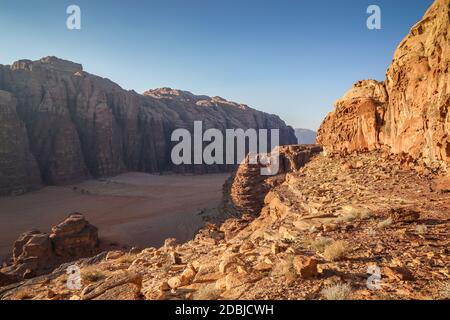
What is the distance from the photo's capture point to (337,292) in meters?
3.29

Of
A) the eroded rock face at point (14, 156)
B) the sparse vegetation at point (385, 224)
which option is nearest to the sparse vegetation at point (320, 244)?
the sparse vegetation at point (385, 224)

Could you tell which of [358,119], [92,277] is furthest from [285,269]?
[358,119]

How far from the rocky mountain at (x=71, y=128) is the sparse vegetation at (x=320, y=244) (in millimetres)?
34091

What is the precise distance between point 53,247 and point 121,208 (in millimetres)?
11866

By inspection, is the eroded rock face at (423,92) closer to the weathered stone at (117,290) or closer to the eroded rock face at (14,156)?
the weathered stone at (117,290)

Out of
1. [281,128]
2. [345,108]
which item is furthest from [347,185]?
[281,128]

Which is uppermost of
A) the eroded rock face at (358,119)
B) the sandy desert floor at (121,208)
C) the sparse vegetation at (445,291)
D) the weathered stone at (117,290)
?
the eroded rock face at (358,119)

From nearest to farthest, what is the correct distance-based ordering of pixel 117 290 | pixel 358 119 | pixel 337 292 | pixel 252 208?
pixel 337 292, pixel 117 290, pixel 358 119, pixel 252 208

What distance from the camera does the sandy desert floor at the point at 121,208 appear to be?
18906 mm

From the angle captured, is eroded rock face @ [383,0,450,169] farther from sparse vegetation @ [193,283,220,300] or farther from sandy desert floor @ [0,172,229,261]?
sandy desert floor @ [0,172,229,261]

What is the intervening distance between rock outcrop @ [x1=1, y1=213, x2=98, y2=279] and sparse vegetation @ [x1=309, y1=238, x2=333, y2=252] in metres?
13.2

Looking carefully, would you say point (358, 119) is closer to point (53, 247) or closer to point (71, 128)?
point (53, 247)

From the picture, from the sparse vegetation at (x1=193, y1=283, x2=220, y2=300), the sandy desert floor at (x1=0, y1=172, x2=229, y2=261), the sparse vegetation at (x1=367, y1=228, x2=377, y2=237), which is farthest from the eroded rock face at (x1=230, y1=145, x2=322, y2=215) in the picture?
the sparse vegetation at (x1=193, y1=283, x2=220, y2=300)
